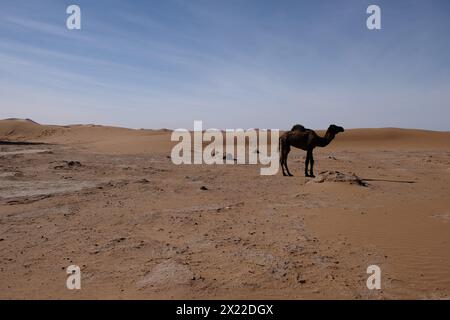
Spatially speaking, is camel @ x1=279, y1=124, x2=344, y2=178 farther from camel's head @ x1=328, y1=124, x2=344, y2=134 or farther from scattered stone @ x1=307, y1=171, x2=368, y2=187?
scattered stone @ x1=307, y1=171, x2=368, y2=187

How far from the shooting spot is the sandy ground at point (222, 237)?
16.1 ft

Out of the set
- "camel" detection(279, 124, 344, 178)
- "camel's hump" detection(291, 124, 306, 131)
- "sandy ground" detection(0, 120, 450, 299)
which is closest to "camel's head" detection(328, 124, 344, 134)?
"camel" detection(279, 124, 344, 178)

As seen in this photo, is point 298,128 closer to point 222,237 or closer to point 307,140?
point 307,140

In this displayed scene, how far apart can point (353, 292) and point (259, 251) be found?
1.76 meters

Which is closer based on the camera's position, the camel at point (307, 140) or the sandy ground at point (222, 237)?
the sandy ground at point (222, 237)

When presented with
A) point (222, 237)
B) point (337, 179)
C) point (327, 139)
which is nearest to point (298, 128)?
point (327, 139)

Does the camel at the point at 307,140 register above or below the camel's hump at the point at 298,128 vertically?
below

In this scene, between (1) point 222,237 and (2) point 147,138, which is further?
(2) point 147,138

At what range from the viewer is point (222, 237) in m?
6.90

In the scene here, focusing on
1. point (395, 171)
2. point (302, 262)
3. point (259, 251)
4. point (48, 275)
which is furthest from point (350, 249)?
point (395, 171)

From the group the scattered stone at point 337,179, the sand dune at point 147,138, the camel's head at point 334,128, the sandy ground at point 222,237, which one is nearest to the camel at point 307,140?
the camel's head at point 334,128

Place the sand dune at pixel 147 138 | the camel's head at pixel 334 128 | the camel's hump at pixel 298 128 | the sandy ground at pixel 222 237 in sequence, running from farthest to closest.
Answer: the sand dune at pixel 147 138, the camel's hump at pixel 298 128, the camel's head at pixel 334 128, the sandy ground at pixel 222 237

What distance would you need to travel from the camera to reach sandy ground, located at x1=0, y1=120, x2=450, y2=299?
4914mm

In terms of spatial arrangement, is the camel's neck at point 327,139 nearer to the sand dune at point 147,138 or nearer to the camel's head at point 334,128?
the camel's head at point 334,128
